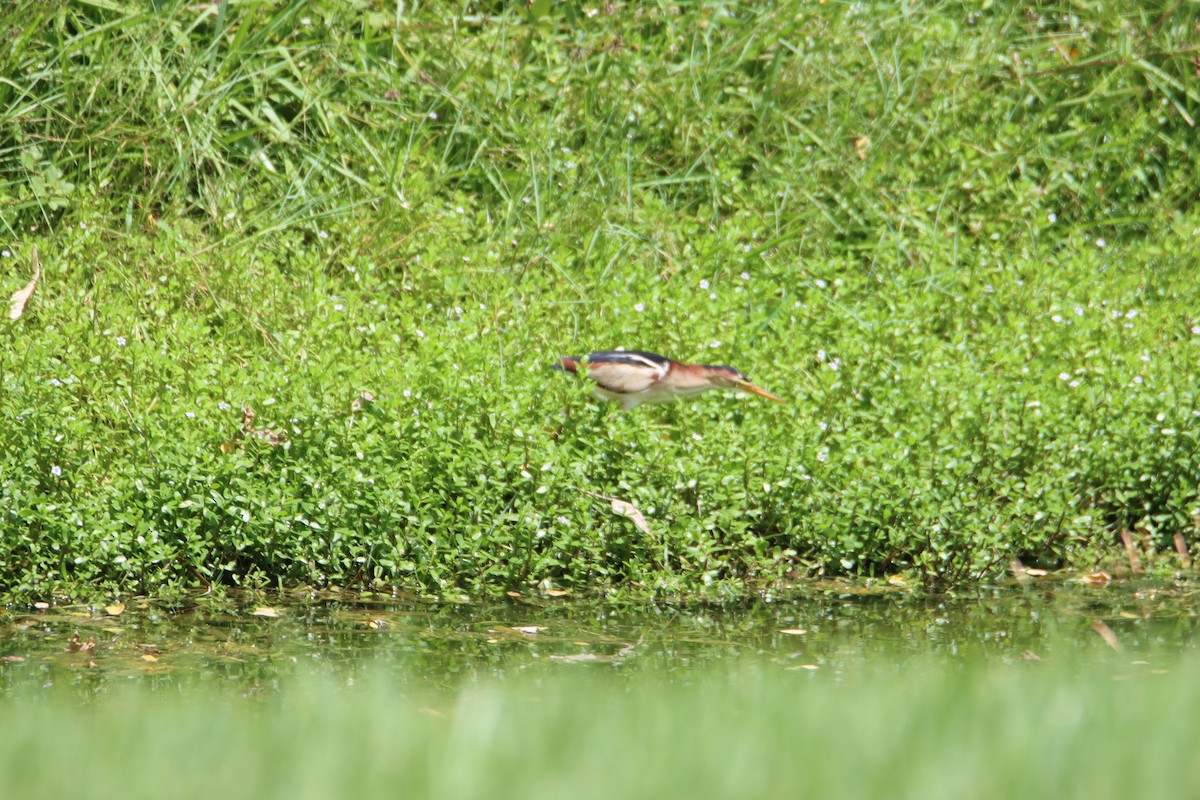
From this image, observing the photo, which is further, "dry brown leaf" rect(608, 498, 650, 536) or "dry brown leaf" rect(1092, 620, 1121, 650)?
"dry brown leaf" rect(608, 498, 650, 536)

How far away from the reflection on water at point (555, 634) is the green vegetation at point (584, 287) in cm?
21

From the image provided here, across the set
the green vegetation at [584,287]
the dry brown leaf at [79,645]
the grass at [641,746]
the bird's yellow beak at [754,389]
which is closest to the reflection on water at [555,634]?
the dry brown leaf at [79,645]

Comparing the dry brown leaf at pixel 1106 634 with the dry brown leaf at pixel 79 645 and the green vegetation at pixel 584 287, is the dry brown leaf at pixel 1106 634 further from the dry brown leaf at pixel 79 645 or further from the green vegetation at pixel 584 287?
the dry brown leaf at pixel 79 645

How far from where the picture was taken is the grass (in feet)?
7.18

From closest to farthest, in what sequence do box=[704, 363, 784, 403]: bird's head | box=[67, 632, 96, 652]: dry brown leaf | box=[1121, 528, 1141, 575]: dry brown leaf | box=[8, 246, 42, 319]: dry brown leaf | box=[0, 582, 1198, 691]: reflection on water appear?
box=[0, 582, 1198, 691]: reflection on water, box=[67, 632, 96, 652]: dry brown leaf, box=[704, 363, 784, 403]: bird's head, box=[1121, 528, 1141, 575]: dry brown leaf, box=[8, 246, 42, 319]: dry brown leaf

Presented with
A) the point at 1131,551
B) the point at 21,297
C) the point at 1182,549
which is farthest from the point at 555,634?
→ the point at 21,297

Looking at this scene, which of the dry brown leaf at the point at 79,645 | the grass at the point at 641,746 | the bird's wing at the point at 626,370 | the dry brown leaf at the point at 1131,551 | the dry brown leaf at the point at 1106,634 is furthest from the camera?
the dry brown leaf at the point at 1131,551

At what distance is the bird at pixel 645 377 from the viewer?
5.34 meters

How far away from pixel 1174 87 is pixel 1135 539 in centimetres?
439

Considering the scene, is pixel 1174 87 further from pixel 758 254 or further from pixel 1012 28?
pixel 758 254

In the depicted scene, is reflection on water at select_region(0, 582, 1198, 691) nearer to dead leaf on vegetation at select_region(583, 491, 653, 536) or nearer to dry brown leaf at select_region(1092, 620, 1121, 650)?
dry brown leaf at select_region(1092, 620, 1121, 650)

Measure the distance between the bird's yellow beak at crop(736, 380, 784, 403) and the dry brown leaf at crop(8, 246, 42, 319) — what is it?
3.23m

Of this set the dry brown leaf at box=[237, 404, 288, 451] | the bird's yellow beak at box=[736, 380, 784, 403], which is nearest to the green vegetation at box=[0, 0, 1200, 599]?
the dry brown leaf at box=[237, 404, 288, 451]

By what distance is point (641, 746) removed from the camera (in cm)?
237
